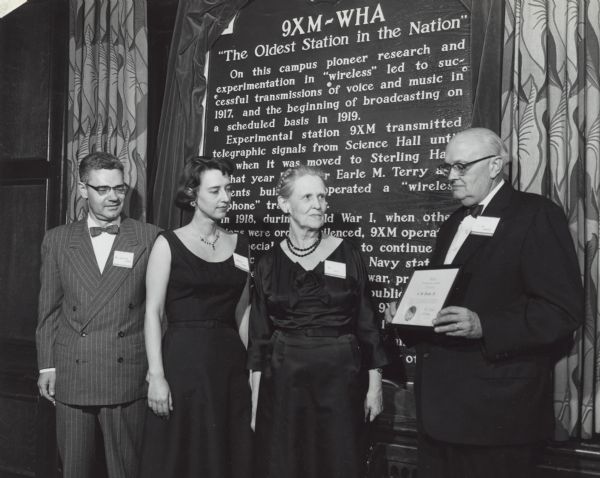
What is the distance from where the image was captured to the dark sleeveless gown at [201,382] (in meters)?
2.97

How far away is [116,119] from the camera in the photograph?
4152 mm

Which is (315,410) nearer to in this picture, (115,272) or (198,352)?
(198,352)

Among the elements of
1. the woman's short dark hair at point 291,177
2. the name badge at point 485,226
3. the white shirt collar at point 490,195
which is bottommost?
the name badge at point 485,226

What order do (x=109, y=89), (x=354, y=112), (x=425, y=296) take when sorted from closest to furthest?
(x=425, y=296) < (x=354, y=112) < (x=109, y=89)

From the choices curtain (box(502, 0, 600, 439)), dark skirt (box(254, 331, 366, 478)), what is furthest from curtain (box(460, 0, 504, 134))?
dark skirt (box(254, 331, 366, 478))

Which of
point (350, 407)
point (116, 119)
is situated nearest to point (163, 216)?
point (116, 119)

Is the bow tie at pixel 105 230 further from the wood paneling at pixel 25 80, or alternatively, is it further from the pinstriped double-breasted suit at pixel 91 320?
the wood paneling at pixel 25 80

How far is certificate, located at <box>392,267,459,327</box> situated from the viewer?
7.89 feet

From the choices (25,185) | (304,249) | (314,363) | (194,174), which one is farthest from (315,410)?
(25,185)

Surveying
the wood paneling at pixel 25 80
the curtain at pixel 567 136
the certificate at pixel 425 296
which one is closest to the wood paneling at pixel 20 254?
the wood paneling at pixel 25 80

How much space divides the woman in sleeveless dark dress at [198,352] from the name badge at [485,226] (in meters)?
1.20

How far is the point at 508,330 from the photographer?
2.35m

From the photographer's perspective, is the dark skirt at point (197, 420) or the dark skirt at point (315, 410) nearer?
the dark skirt at point (315, 410)

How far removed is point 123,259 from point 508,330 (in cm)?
185
